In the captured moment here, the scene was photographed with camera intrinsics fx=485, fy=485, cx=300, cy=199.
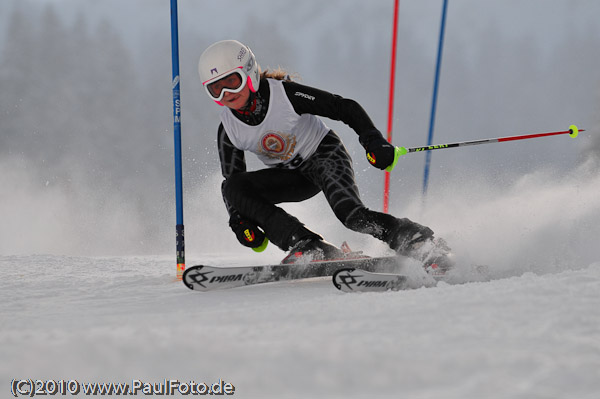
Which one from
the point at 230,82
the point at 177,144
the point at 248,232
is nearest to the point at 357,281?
the point at 248,232

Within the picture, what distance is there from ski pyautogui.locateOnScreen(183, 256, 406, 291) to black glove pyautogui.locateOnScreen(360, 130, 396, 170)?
449 millimetres

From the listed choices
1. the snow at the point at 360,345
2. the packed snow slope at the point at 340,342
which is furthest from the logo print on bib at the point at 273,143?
the snow at the point at 360,345

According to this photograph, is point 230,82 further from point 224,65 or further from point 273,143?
point 273,143

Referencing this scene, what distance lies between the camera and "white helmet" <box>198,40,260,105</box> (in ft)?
7.43

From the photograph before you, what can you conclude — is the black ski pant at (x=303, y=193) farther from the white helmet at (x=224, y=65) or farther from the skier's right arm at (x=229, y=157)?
the white helmet at (x=224, y=65)

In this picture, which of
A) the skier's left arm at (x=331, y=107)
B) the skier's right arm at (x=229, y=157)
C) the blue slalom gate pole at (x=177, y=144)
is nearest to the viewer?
the skier's left arm at (x=331, y=107)

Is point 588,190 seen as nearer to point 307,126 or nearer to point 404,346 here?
point 307,126

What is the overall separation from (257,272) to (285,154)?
77 cm

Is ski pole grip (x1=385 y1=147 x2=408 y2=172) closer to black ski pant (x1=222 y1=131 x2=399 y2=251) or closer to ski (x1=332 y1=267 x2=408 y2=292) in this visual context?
black ski pant (x1=222 y1=131 x2=399 y2=251)

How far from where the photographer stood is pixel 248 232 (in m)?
2.44

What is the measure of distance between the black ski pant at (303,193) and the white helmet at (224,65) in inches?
17.8

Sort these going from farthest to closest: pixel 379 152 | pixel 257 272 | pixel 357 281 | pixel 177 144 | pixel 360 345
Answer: pixel 177 144 → pixel 379 152 → pixel 257 272 → pixel 357 281 → pixel 360 345

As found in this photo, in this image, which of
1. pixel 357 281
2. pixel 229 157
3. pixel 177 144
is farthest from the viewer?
pixel 177 144

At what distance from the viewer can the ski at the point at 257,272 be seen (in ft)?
6.35
